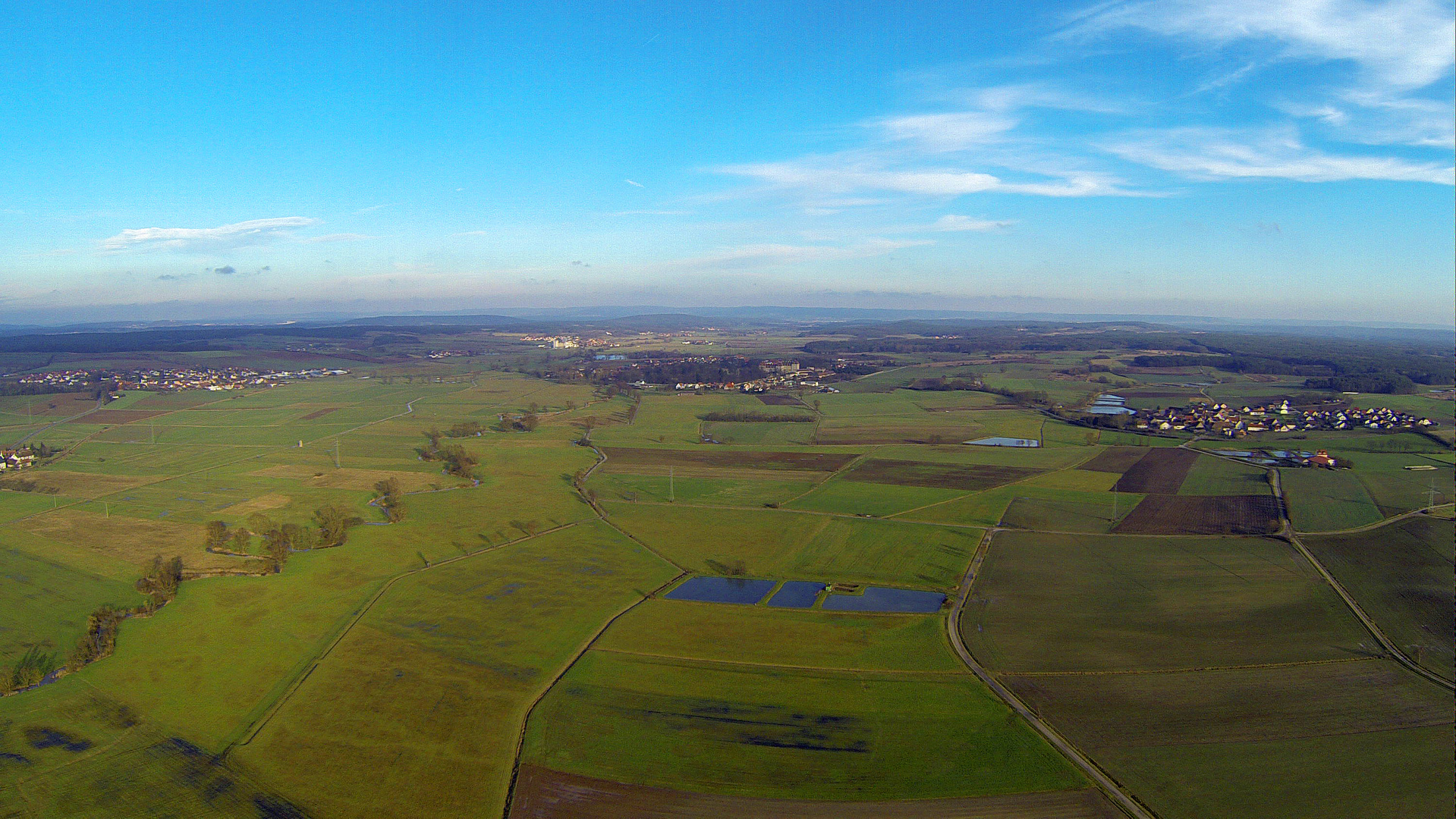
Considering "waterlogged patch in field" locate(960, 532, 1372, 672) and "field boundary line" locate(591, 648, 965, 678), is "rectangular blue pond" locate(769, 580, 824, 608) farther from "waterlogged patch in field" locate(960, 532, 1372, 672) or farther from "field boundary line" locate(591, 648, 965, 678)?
"waterlogged patch in field" locate(960, 532, 1372, 672)

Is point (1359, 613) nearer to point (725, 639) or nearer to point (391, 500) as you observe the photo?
point (725, 639)

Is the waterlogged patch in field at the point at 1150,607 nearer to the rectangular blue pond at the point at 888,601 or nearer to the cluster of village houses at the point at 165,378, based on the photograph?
the rectangular blue pond at the point at 888,601

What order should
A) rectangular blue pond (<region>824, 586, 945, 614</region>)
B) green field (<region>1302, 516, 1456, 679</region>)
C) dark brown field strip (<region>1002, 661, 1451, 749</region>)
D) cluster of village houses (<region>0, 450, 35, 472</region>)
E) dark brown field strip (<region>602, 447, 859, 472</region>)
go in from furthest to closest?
dark brown field strip (<region>602, 447, 859, 472</region>) < cluster of village houses (<region>0, 450, 35, 472</region>) < rectangular blue pond (<region>824, 586, 945, 614</region>) < green field (<region>1302, 516, 1456, 679</region>) < dark brown field strip (<region>1002, 661, 1451, 749</region>)

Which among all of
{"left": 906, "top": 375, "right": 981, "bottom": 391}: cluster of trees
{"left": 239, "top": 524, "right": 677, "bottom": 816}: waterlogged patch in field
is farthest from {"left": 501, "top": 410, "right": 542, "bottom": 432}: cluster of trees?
{"left": 906, "top": 375, "right": 981, "bottom": 391}: cluster of trees

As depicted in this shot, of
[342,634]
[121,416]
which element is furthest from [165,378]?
[342,634]

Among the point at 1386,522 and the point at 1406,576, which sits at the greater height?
the point at 1386,522

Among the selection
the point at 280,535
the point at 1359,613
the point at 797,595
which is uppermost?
the point at 280,535

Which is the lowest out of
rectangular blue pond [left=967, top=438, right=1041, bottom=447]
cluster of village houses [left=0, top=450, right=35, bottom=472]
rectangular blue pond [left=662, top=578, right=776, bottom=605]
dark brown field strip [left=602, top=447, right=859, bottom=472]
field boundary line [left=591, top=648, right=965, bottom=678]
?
field boundary line [left=591, top=648, right=965, bottom=678]
